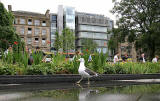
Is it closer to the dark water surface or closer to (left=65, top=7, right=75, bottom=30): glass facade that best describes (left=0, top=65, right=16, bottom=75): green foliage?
the dark water surface

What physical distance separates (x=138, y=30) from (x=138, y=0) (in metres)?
4.82

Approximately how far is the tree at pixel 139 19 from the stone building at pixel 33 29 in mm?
37931

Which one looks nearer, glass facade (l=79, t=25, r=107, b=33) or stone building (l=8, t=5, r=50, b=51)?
stone building (l=8, t=5, r=50, b=51)

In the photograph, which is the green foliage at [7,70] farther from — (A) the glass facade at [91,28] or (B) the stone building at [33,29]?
(A) the glass facade at [91,28]

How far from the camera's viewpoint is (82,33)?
76125 millimetres

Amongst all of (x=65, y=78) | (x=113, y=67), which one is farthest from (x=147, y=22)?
(x=65, y=78)

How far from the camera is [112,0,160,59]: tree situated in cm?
2931

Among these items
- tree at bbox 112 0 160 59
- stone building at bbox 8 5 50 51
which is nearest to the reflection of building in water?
tree at bbox 112 0 160 59

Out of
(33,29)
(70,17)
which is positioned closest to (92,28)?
(70,17)

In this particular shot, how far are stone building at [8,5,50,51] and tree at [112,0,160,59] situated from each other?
1493 inches

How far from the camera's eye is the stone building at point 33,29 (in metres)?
64.0

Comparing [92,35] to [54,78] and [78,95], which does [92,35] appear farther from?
[78,95]

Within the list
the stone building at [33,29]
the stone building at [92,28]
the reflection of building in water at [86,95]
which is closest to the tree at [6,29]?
the reflection of building in water at [86,95]

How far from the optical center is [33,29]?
215 feet
